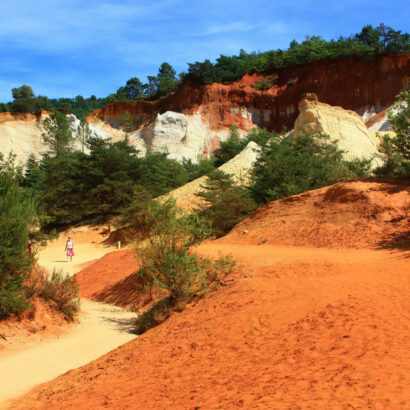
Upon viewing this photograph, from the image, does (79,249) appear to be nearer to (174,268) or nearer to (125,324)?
(125,324)

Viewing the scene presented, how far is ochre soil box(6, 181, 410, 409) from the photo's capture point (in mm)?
4355

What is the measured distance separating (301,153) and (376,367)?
2258 centimetres

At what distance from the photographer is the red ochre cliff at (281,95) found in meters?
47.2

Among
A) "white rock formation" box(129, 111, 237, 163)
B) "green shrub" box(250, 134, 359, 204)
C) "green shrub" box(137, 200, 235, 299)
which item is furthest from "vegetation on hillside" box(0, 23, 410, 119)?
"green shrub" box(137, 200, 235, 299)

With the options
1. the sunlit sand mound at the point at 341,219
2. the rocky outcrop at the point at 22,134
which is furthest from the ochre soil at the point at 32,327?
the rocky outcrop at the point at 22,134

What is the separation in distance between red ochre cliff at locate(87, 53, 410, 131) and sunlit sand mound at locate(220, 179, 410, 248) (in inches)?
1414

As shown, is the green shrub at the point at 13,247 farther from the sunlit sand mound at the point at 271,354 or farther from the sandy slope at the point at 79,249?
the sandy slope at the point at 79,249

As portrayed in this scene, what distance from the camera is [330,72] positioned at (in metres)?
51.4

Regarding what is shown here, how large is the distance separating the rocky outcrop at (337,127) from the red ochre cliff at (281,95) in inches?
806

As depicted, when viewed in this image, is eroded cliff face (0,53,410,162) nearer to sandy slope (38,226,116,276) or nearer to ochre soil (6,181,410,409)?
sandy slope (38,226,116,276)

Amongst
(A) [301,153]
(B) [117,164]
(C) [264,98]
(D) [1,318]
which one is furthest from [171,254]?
(C) [264,98]

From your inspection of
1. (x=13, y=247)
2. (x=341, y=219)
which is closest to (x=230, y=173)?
(x=341, y=219)

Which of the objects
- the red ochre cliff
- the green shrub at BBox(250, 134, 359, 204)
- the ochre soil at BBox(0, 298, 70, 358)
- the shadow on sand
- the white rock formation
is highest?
the red ochre cliff

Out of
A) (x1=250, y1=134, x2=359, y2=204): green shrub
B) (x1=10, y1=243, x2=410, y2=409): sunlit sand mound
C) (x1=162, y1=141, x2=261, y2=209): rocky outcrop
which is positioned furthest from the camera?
(x1=162, y1=141, x2=261, y2=209): rocky outcrop
